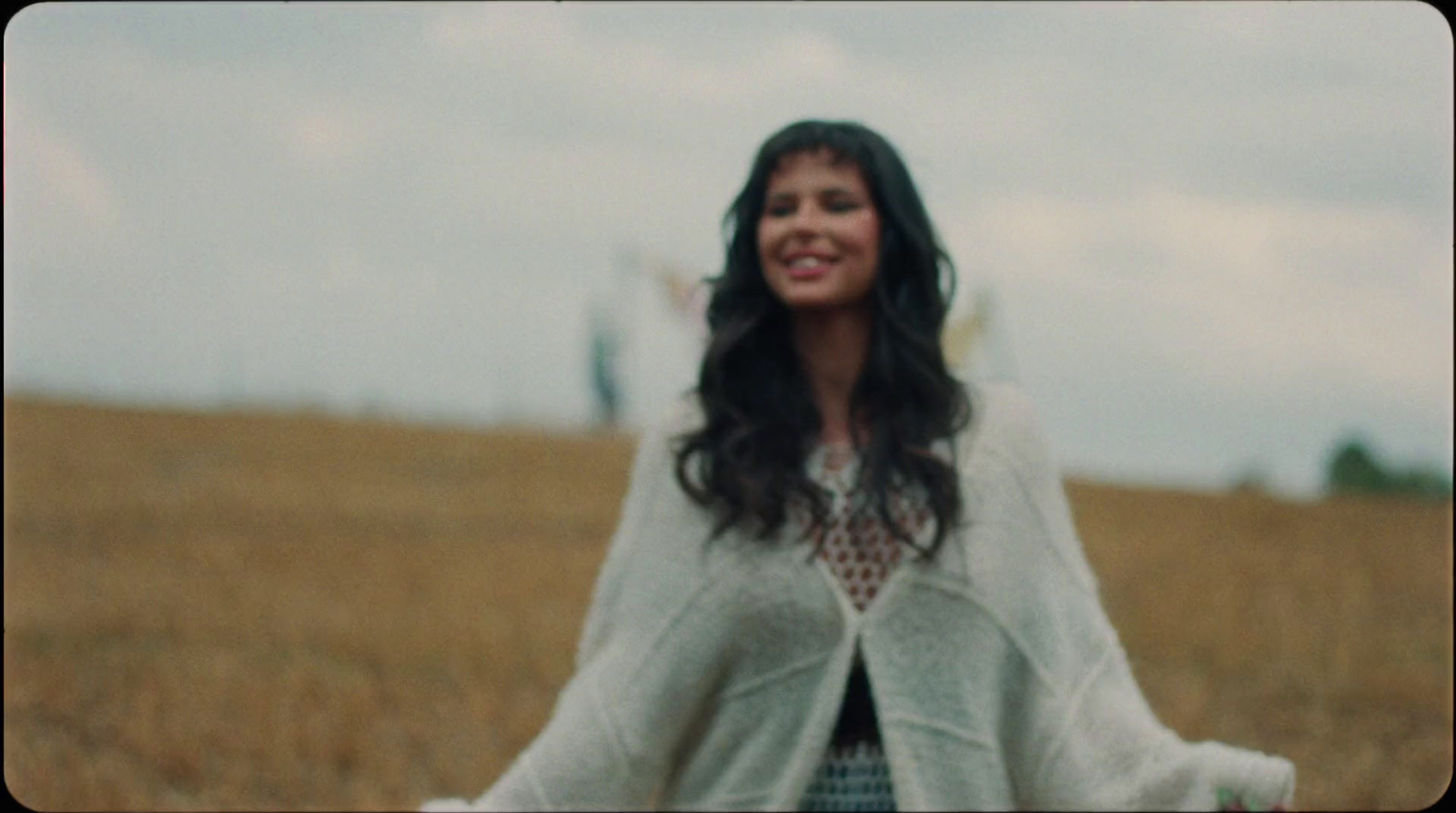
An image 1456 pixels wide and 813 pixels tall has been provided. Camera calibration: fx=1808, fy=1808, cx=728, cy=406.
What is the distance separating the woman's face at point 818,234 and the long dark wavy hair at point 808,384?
0.03m

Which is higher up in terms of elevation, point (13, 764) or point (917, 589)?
point (917, 589)

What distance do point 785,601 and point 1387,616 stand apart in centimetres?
748

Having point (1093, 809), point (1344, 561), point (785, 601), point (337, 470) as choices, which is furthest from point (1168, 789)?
point (337, 470)

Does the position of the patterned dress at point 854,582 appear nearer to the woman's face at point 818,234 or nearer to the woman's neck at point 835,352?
the woman's neck at point 835,352

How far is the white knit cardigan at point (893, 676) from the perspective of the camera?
3.21 meters

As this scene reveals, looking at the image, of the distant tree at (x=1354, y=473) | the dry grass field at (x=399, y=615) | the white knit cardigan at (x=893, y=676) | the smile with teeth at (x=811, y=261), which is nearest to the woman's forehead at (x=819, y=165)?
the smile with teeth at (x=811, y=261)

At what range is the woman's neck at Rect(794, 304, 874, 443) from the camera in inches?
132

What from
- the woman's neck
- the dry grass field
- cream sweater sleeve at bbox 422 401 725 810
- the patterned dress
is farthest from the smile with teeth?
the dry grass field

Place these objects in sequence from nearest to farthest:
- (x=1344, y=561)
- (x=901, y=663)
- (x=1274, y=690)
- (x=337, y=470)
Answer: (x=901, y=663)
(x=1274, y=690)
(x=1344, y=561)
(x=337, y=470)

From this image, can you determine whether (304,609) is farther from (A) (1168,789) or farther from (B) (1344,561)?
(A) (1168,789)

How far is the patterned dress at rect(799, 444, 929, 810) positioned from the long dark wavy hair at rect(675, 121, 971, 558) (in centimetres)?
3

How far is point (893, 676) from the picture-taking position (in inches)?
126

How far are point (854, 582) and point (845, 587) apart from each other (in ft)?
0.06

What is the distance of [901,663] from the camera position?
3.21 metres
